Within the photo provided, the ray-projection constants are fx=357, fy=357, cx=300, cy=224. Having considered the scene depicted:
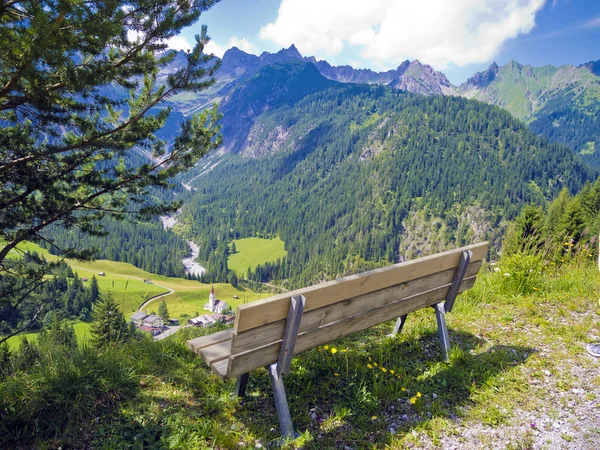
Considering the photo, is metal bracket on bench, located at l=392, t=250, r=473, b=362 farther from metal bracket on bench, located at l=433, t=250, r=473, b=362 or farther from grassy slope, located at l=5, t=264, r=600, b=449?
grassy slope, located at l=5, t=264, r=600, b=449

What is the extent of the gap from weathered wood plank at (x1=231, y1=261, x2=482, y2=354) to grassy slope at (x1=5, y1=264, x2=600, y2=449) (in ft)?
2.74

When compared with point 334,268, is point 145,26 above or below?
above

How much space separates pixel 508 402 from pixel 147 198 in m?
7.08

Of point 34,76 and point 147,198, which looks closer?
point 34,76

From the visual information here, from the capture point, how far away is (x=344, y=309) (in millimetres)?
3410

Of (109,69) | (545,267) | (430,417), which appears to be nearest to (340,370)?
(430,417)

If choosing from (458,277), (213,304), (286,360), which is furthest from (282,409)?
(213,304)

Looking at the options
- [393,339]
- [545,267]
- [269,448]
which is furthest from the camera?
[545,267]

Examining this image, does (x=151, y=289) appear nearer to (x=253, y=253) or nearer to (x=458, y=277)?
(x=253, y=253)

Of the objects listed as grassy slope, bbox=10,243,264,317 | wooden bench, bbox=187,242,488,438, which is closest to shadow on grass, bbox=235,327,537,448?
wooden bench, bbox=187,242,488,438

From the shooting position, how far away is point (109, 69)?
4.11m

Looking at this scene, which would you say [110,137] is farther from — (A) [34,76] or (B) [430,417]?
(B) [430,417]

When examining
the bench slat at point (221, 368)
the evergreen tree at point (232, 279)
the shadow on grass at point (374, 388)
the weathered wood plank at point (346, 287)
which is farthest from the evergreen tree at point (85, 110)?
the evergreen tree at point (232, 279)

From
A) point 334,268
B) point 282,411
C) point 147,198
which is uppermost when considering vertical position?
point 147,198
